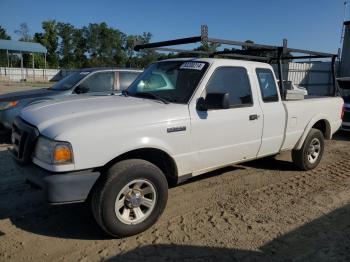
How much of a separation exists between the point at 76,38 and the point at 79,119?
87.2 meters

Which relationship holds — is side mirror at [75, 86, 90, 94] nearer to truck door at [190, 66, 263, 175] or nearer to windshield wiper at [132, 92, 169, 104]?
windshield wiper at [132, 92, 169, 104]

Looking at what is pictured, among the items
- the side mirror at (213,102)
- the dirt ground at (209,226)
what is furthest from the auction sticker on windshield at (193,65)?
the dirt ground at (209,226)

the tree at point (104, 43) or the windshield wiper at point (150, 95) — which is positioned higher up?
the tree at point (104, 43)

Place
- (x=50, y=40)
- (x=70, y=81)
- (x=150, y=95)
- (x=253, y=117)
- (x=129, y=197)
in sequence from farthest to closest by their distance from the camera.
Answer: (x=50, y=40) → (x=70, y=81) → (x=253, y=117) → (x=150, y=95) → (x=129, y=197)

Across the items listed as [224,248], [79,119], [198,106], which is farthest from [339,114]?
[79,119]

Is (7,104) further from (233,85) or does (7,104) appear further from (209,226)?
(209,226)

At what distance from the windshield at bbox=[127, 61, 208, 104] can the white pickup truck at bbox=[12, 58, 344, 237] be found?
0.02 m

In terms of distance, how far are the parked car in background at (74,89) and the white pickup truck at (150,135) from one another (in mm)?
3419

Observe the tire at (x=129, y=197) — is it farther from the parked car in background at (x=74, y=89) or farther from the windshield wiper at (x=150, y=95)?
the parked car in background at (x=74, y=89)

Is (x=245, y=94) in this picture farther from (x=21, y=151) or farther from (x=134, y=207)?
(x=21, y=151)

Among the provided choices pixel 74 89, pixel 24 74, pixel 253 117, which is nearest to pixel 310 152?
pixel 253 117

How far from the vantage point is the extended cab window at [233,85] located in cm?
480

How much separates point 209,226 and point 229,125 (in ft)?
4.49

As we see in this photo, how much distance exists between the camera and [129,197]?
3.88 m
